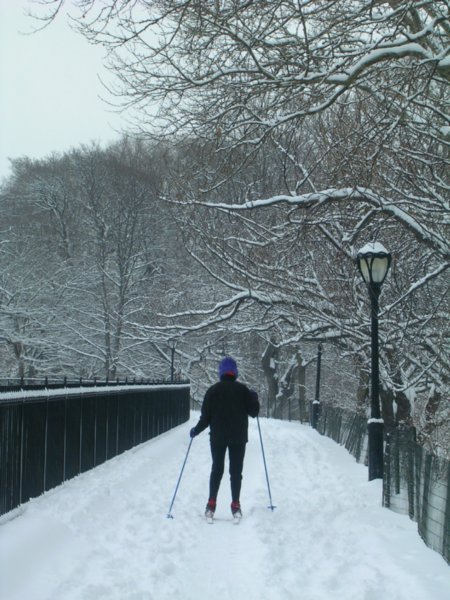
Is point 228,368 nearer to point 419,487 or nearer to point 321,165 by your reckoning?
point 419,487

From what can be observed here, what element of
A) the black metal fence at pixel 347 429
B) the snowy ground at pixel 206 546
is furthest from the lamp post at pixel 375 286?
the black metal fence at pixel 347 429

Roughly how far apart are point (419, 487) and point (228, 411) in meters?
2.75

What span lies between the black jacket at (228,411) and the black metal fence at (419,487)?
6.09 ft

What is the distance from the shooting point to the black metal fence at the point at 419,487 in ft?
24.6

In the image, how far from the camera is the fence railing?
7.49 metres

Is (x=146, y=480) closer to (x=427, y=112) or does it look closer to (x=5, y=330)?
(x=427, y=112)

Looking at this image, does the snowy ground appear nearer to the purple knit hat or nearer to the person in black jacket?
the person in black jacket

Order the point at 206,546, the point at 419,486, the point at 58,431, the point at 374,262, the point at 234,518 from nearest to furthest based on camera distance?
1. the point at 206,546
2. the point at 419,486
3. the point at 234,518
4. the point at 58,431
5. the point at 374,262

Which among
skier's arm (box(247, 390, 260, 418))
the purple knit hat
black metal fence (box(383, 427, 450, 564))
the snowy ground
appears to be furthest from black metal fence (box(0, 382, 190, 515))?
black metal fence (box(383, 427, 450, 564))

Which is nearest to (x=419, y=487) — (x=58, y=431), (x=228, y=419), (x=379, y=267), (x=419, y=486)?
(x=419, y=486)

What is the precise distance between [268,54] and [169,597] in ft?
24.7

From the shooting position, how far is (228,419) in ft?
35.3

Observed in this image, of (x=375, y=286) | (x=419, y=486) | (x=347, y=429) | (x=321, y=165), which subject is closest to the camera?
(x=419, y=486)

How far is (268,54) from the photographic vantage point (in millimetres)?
11414
